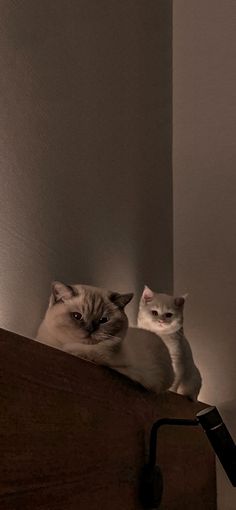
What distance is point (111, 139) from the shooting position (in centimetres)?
173

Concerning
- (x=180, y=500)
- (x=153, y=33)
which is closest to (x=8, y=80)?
(x=180, y=500)

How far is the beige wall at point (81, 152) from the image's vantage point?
3.86 feet

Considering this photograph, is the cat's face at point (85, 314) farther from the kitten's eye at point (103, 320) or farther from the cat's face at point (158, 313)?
the cat's face at point (158, 313)

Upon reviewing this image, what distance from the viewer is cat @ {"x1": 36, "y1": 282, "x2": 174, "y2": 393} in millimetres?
1092

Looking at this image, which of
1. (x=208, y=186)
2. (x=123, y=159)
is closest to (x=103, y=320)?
(x=123, y=159)

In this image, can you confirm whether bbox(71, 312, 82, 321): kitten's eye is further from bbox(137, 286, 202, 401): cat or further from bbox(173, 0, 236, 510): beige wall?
bbox(173, 0, 236, 510): beige wall

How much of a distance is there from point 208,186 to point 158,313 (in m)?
0.69

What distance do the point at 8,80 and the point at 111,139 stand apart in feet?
1.88

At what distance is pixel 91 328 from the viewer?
1105 mm

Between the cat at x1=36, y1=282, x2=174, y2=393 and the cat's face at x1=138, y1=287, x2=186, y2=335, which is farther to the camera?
the cat's face at x1=138, y1=287, x2=186, y2=335

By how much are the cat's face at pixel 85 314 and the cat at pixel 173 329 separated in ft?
1.71

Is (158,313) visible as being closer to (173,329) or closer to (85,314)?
(173,329)

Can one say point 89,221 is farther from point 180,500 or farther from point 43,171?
point 180,500

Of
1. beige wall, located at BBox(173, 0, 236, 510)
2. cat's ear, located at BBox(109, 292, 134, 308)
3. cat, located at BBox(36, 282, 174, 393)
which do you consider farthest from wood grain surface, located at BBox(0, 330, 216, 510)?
beige wall, located at BBox(173, 0, 236, 510)
